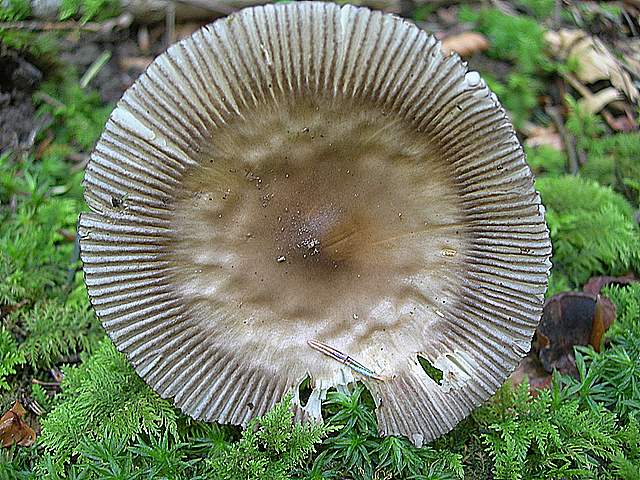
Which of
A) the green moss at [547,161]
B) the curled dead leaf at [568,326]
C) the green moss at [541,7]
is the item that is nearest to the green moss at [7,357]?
the curled dead leaf at [568,326]

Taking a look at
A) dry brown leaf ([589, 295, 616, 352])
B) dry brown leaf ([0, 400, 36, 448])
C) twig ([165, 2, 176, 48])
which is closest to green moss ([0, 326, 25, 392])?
dry brown leaf ([0, 400, 36, 448])

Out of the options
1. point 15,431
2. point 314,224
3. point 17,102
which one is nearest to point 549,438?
point 314,224

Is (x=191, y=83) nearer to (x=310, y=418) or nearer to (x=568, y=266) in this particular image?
(x=310, y=418)

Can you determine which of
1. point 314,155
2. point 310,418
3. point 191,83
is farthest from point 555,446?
point 191,83

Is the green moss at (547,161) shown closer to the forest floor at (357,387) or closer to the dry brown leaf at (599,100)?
the forest floor at (357,387)

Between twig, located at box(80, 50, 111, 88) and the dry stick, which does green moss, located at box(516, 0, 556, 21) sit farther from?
twig, located at box(80, 50, 111, 88)

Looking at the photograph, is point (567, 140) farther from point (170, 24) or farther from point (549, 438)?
point (170, 24)
